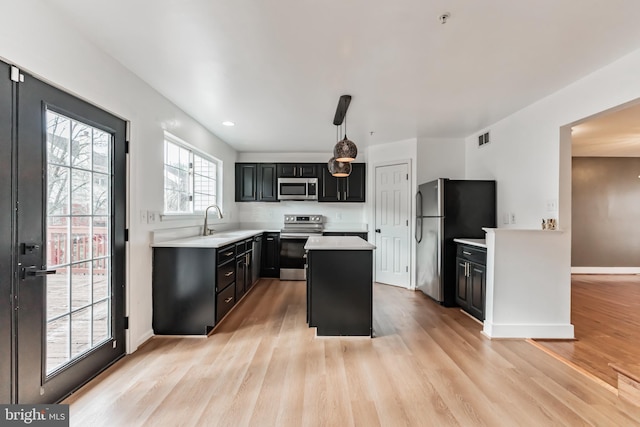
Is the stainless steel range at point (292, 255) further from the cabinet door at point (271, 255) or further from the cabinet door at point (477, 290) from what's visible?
the cabinet door at point (477, 290)

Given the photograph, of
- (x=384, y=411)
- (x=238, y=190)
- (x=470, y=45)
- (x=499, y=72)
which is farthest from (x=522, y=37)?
(x=238, y=190)

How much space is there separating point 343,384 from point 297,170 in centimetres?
406

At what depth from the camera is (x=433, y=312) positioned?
3592 mm

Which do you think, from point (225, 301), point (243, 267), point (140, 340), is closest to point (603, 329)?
point (225, 301)

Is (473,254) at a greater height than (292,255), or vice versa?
(473,254)

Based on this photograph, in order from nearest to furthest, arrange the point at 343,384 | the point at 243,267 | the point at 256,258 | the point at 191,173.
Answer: the point at 343,384 → the point at 191,173 → the point at 243,267 → the point at 256,258

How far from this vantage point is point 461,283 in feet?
11.9

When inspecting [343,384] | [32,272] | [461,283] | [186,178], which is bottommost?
[343,384]

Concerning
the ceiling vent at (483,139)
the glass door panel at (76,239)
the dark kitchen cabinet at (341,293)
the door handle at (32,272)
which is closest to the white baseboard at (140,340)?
the glass door panel at (76,239)

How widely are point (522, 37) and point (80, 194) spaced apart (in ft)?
10.5

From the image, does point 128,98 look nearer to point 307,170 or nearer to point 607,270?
point 307,170

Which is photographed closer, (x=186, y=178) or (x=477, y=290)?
(x=477, y=290)
